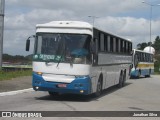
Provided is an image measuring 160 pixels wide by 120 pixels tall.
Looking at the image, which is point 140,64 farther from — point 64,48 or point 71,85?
point 71,85

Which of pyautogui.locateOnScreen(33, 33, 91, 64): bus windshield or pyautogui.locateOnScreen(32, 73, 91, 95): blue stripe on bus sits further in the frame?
pyautogui.locateOnScreen(33, 33, 91, 64): bus windshield

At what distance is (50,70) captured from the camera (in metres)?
16.4

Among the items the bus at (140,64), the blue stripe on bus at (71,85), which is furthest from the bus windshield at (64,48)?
the bus at (140,64)

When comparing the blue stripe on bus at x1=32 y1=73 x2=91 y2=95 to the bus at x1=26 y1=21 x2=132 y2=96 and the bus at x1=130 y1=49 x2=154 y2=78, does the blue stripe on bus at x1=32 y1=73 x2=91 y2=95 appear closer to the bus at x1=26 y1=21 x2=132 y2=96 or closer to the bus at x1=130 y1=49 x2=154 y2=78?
the bus at x1=26 y1=21 x2=132 y2=96

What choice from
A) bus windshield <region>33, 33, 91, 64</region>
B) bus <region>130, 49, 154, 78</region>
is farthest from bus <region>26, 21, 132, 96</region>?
bus <region>130, 49, 154, 78</region>

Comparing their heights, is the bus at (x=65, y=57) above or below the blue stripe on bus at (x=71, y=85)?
above

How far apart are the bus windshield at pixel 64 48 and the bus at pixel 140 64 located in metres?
22.7

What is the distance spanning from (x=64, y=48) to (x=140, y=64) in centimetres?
2647

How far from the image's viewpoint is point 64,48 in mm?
16453

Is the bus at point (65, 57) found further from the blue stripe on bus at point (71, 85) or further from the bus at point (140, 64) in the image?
the bus at point (140, 64)

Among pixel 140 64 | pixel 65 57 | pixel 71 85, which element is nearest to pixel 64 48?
pixel 65 57

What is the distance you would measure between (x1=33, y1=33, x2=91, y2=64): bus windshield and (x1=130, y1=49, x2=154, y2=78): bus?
74.6 feet

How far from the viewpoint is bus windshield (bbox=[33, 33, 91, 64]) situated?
16375mm

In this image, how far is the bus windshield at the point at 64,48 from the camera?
16375mm
